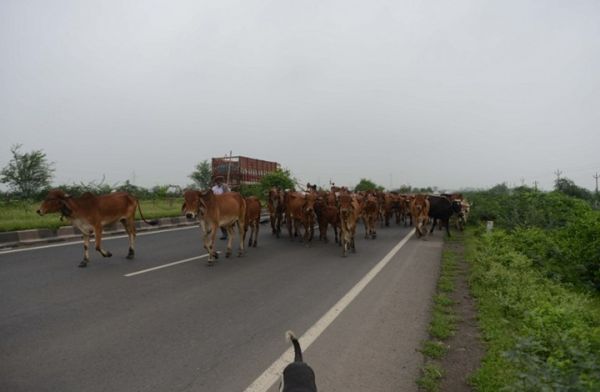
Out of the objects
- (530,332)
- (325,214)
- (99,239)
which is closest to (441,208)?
(325,214)

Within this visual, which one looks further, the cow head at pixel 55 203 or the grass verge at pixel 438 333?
the cow head at pixel 55 203

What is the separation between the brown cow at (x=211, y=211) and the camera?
29.7ft

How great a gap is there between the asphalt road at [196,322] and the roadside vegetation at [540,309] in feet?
2.72

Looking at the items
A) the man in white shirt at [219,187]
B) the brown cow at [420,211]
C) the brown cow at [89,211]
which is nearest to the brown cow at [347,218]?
the man in white shirt at [219,187]

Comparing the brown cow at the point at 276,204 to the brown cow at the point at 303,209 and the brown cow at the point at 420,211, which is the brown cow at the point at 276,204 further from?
the brown cow at the point at 420,211

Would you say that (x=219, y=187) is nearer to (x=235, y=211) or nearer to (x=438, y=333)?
(x=235, y=211)

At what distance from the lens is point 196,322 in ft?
17.0

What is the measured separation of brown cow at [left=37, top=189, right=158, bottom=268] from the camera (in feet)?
27.7

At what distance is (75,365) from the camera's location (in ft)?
12.8

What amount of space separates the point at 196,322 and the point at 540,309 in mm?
4160

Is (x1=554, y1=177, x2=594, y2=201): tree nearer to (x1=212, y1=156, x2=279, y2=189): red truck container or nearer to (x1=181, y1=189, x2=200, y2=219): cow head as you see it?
(x1=212, y1=156, x2=279, y2=189): red truck container

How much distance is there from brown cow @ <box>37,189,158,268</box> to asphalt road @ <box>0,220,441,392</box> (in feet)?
1.82

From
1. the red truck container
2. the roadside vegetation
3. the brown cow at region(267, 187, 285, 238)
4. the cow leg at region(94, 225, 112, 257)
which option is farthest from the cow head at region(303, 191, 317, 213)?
the red truck container

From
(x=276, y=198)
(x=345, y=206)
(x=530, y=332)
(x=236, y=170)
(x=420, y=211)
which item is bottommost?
(x=530, y=332)
